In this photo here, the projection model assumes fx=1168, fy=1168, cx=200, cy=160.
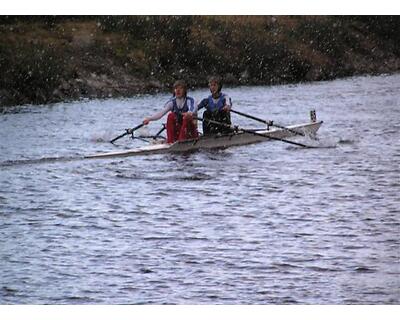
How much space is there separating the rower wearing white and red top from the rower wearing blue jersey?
0.15 meters

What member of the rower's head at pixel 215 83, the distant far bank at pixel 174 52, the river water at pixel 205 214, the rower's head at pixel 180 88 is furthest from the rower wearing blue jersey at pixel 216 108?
the river water at pixel 205 214

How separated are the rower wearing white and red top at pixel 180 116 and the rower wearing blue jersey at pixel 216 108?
5.8 inches

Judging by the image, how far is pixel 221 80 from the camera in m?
9.70

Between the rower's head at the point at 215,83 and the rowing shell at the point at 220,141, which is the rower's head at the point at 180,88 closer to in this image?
the rower's head at the point at 215,83

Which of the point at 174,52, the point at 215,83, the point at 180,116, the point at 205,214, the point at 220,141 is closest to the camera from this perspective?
the point at 205,214

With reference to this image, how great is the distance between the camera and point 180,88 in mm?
9742

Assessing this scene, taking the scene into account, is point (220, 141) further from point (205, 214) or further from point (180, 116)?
point (205, 214)

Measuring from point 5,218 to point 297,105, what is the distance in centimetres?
279

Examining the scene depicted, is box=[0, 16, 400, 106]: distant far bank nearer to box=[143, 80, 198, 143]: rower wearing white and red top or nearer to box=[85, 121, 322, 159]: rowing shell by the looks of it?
box=[143, 80, 198, 143]: rower wearing white and red top

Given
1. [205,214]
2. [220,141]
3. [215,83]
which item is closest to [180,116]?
[220,141]

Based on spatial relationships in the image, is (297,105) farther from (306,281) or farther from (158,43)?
(306,281)

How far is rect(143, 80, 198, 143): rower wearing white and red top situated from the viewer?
9898 millimetres

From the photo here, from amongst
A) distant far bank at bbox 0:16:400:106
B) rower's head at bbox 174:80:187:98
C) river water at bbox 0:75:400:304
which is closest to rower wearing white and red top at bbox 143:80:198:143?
rower's head at bbox 174:80:187:98

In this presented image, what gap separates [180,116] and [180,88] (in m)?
0.51
